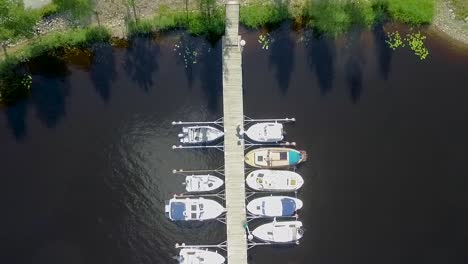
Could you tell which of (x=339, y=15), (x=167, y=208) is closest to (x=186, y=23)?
(x=339, y=15)

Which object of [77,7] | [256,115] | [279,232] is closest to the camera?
[279,232]

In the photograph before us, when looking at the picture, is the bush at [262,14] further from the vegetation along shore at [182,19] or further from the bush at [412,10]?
the bush at [412,10]

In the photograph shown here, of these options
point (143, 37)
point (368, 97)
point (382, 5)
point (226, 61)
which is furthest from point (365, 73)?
point (143, 37)

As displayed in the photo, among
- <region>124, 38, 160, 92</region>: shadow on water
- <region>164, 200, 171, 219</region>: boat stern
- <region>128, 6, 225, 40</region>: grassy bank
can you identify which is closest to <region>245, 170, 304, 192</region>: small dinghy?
<region>164, 200, 171, 219</region>: boat stern

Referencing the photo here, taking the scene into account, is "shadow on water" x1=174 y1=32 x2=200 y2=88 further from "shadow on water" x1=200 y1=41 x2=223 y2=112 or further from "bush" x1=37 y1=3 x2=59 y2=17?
"bush" x1=37 y1=3 x2=59 y2=17

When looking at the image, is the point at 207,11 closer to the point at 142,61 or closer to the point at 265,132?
the point at 142,61

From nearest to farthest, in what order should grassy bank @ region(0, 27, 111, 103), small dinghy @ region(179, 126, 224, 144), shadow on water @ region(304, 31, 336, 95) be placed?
small dinghy @ region(179, 126, 224, 144) → grassy bank @ region(0, 27, 111, 103) → shadow on water @ region(304, 31, 336, 95)

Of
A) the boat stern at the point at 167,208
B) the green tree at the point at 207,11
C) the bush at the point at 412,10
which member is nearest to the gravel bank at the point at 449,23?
the bush at the point at 412,10

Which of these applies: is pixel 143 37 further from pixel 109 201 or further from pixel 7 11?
pixel 109 201

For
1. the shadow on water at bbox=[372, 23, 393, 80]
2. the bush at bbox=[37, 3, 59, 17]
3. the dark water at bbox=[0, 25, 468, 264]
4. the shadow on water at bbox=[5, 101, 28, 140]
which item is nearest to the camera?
the dark water at bbox=[0, 25, 468, 264]
